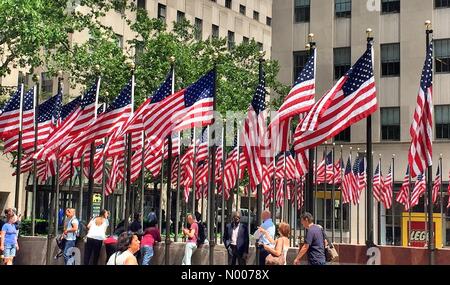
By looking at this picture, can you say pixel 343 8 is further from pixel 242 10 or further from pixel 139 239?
pixel 139 239

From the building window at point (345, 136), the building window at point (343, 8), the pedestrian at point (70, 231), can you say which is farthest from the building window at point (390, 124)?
the pedestrian at point (70, 231)

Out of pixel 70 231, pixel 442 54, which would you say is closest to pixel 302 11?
pixel 442 54

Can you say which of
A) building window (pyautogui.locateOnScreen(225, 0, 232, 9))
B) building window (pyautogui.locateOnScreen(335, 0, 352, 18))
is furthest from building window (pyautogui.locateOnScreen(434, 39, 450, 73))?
building window (pyautogui.locateOnScreen(225, 0, 232, 9))

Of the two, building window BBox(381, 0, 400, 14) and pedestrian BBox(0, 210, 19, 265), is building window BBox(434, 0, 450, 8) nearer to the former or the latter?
building window BBox(381, 0, 400, 14)

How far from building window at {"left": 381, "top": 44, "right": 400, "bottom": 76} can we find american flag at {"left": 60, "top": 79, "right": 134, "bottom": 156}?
3159 cm

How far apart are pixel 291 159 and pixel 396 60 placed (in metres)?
19.1

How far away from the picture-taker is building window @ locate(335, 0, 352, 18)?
5450 cm

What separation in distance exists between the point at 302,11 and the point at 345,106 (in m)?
38.4

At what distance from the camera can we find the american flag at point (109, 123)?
78.7ft

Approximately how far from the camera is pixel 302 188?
150ft

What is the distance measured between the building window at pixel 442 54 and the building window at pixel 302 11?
33.3 feet

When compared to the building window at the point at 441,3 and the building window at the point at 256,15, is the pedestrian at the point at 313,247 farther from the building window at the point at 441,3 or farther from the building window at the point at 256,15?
the building window at the point at 256,15
